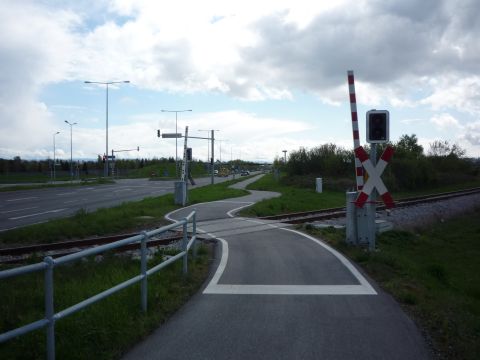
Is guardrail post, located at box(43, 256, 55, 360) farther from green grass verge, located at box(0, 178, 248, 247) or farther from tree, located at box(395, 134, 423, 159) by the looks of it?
tree, located at box(395, 134, 423, 159)

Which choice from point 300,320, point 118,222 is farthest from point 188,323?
point 118,222

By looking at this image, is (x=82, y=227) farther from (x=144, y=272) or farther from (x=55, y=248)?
(x=144, y=272)

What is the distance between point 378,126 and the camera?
986 centimetres

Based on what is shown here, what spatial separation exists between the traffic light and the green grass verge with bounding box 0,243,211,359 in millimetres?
4167

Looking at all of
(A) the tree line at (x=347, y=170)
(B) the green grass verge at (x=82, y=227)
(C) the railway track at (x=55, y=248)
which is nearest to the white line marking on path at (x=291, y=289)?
(C) the railway track at (x=55, y=248)

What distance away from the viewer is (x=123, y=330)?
5.12 m

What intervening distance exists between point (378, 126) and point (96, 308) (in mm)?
6583

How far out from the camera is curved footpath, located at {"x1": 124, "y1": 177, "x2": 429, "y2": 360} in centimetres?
474

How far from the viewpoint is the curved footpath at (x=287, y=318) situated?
4742mm

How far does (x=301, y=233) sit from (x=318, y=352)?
9.69 m

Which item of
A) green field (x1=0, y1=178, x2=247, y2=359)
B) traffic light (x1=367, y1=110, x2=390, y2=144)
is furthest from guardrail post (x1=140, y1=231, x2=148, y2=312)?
traffic light (x1=367, y1=110, x2=390, y2=144)

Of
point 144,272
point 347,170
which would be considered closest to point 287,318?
point 144,272

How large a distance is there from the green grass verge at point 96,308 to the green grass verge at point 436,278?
3020 mm

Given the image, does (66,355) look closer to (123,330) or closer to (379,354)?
(123,330)
